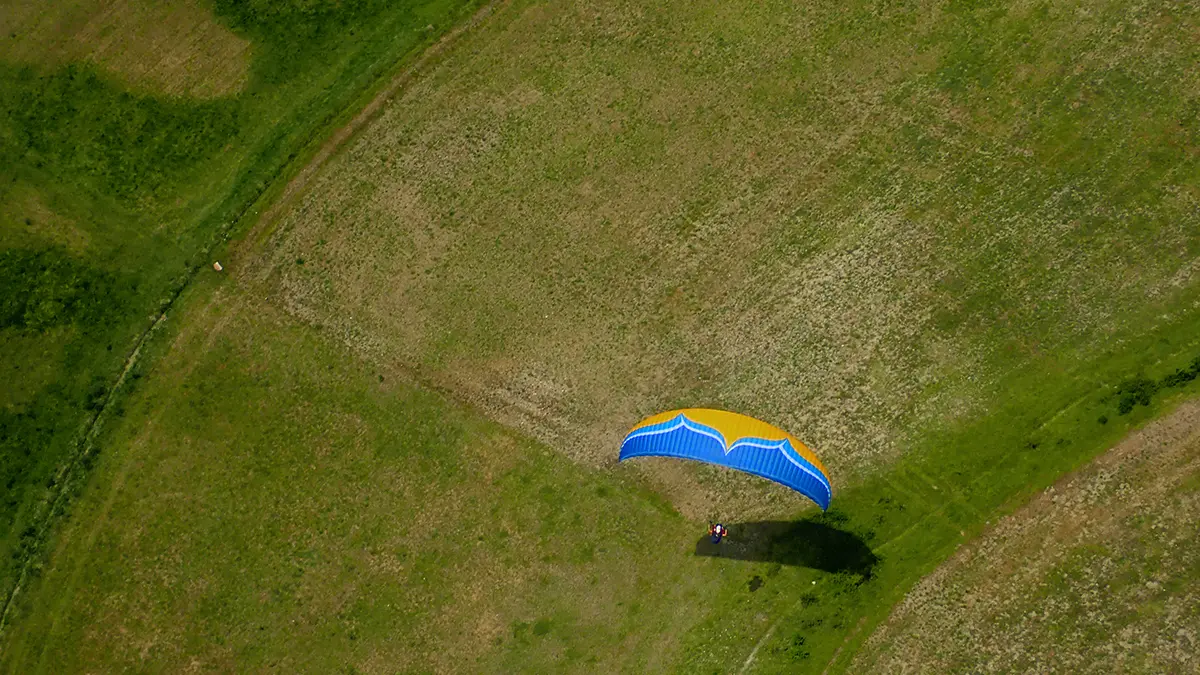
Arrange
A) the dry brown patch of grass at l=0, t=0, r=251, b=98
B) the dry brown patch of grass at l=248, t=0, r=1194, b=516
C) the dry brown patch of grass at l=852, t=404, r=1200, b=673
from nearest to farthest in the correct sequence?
1. the dry brown patch of grass at l=852, t=404, r=1200, b=673
2. the dry brown patch of grass at l=248, t=0, r=1194, b=516
3. the dry brown patch of grass at l=0, t=0, r=251, b=98

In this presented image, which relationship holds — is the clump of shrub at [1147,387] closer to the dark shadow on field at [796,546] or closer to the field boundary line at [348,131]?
the dark shadow on field at [796,546]

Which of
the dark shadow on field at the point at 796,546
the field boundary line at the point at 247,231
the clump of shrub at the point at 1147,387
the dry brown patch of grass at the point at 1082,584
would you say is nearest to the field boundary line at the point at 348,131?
the field boundary line at the point at 247,231

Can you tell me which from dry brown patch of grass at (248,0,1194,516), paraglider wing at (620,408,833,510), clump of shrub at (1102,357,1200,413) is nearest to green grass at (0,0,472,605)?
dry brown patch of grass at (248,0,1194,516)

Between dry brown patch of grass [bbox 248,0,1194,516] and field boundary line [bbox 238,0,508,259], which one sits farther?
field boundary line [bbox 238,0,508,259]

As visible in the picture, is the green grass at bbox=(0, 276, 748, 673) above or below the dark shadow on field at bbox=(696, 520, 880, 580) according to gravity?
above

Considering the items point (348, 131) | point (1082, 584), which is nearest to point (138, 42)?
point (348, 131)

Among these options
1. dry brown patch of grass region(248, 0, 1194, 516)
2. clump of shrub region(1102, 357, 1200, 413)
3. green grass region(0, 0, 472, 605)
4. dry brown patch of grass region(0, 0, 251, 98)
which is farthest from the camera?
dry brown patch of grass region(0, 0, 251, 98)

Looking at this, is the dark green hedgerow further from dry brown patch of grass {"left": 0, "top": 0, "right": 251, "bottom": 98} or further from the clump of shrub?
dry brown patch of grass {"left": 0, "top": 0, "right": 251, "bottom": 98}

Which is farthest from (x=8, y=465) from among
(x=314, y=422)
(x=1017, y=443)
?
(x=1017, y=443)
